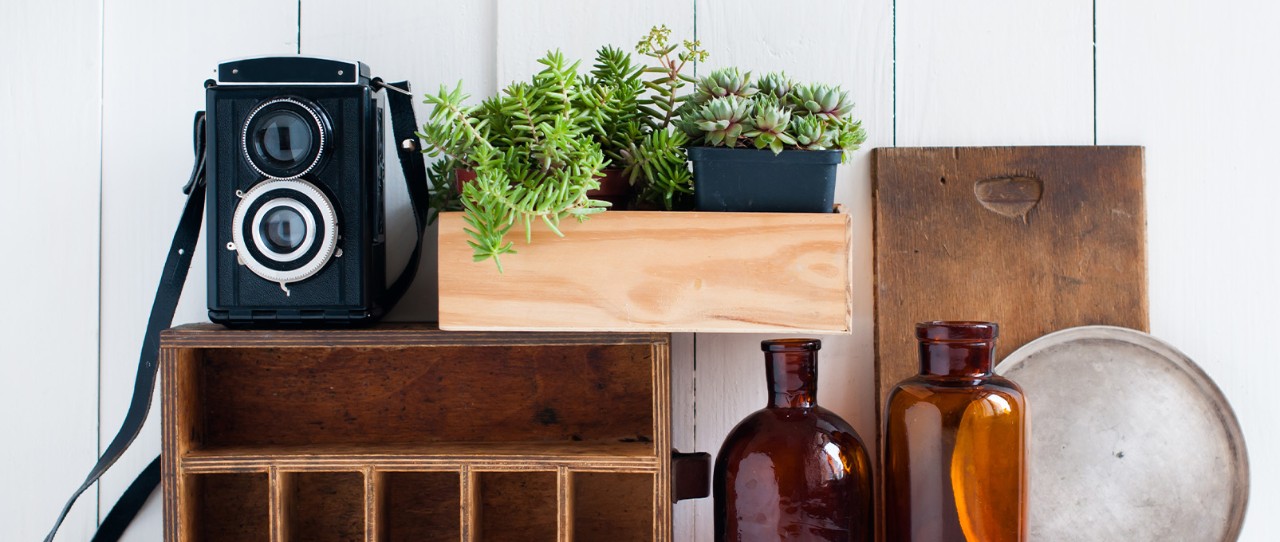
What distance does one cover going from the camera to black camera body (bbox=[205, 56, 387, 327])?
0.72 metres

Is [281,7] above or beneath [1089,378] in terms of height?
above

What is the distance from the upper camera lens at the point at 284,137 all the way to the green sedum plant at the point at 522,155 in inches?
5.3

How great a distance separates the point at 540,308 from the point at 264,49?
1.53 feet

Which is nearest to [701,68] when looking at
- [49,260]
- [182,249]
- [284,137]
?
[284,137]

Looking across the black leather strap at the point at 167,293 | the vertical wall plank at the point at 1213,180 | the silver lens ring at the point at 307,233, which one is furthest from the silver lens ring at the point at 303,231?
the vertical wall plank at the point at 1213,180

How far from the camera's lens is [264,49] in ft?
2.91

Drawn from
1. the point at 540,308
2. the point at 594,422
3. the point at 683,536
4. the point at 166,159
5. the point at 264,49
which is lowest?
the point at 683,536

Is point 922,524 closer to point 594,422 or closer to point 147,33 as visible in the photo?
point 594,422

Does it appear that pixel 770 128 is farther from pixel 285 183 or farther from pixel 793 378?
pixel 285 183

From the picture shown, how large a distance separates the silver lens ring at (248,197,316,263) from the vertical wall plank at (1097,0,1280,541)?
2.51 ft

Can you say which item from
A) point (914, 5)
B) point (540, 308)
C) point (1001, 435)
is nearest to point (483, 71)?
point (540, 308)

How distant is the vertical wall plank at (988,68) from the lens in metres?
0.87

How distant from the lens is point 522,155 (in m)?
0.65

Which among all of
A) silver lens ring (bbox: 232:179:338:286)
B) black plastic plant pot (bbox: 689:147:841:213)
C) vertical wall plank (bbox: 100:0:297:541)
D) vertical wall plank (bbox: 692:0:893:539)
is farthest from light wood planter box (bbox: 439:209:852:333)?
vertical wall plank (bbox: 100:0:297:541)
